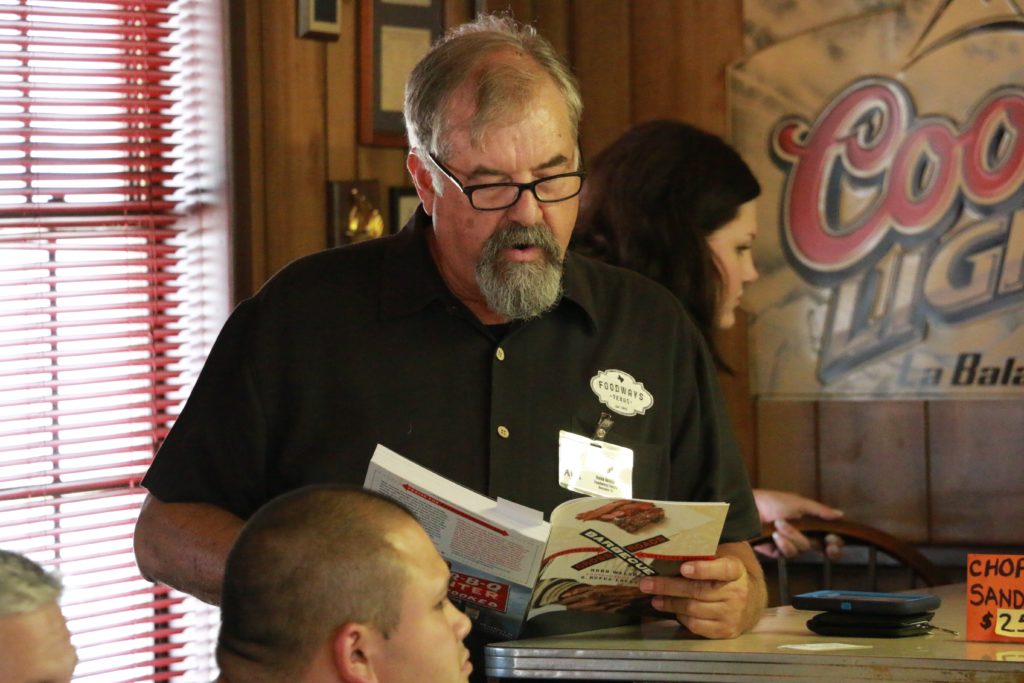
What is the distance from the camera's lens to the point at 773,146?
340 centimetres

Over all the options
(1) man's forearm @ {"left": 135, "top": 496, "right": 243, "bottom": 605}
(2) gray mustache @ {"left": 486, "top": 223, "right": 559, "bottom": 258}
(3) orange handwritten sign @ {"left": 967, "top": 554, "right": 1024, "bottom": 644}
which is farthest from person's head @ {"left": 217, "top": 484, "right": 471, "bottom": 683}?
(3) orange handwritten sign @ {"left": 967, "top": 554, "right": 1024, "bottom": 644}

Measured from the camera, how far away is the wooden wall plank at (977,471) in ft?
10.6

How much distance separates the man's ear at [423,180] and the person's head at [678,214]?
0.74 m

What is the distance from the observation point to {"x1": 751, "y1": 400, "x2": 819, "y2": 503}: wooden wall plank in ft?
11.1

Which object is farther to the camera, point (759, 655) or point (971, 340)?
point (971, 340)

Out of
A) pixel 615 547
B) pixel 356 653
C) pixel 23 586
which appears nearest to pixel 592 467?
pixel 615 547

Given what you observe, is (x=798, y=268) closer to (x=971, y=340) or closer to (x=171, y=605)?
(x=971, y=340)

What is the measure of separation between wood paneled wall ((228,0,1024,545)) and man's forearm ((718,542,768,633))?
1.26 meters

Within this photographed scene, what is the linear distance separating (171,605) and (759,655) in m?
1.61

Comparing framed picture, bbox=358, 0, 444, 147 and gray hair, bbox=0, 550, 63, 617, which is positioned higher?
framed picture, bbox=358, 0, 444, 147

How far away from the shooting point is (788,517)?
315 centimetres

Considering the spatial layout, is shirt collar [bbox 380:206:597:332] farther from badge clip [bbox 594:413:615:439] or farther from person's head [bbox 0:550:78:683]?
person's head [bbox 0:550:78:683]

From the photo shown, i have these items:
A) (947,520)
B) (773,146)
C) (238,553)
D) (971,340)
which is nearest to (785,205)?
(773,146)

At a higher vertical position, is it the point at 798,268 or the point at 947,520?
the point at 798,268
